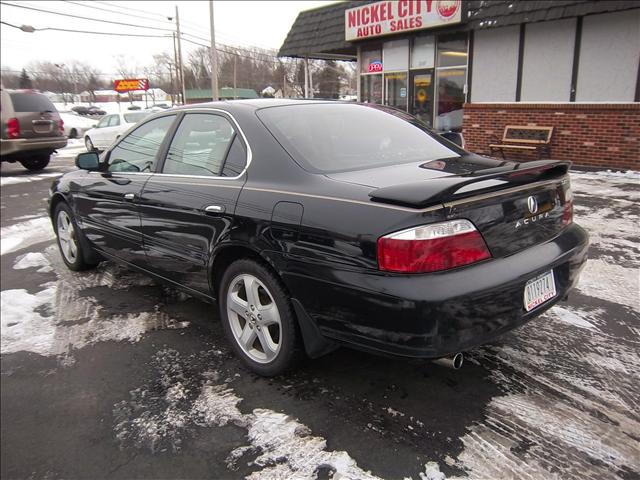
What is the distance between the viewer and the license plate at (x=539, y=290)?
244 cm

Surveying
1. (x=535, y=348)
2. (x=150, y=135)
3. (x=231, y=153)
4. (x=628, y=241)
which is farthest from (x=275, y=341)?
(x=628, y=241)

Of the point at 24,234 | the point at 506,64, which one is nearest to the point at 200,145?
the point at 24,234

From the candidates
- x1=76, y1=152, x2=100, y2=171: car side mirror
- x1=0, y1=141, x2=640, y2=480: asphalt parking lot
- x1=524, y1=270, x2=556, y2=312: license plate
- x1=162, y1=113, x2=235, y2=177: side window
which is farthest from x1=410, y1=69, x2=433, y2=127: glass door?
x1=524, y1=270, x2=556, y2=312: license plate

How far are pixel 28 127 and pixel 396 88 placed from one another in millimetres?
9747

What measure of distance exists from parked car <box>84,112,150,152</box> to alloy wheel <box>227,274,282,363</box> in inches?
624

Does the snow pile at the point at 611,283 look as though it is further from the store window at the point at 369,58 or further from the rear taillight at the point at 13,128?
the rear taillight at the point at 13,128

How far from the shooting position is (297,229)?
2496mm

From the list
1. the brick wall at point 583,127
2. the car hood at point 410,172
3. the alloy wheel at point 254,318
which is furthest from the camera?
the brick wall at point 583,127

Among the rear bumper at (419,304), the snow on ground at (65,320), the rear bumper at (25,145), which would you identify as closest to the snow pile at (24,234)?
the snow on ground at (65,320)

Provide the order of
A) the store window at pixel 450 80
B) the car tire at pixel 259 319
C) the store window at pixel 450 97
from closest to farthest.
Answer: the car tire at pixel 259 319 → the store window at pixel 450 80 → the store window at pixel 450 97

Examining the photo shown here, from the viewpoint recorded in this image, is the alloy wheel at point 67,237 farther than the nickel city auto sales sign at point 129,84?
No

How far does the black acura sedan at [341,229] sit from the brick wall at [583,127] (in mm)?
7735

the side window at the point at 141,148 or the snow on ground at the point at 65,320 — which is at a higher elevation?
the side window at the point at 141,148

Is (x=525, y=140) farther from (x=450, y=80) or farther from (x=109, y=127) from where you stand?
(x=109, y=127)
